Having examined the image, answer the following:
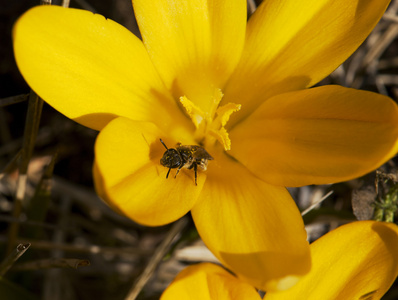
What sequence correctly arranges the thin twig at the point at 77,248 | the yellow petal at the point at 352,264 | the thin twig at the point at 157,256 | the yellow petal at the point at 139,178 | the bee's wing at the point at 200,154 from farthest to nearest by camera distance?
the thin twig at the point at 77,248
the thin twig at the point at 157,256
the bee's wing at the point at 200,154
the yellow petal at the point at 352,264
the yellow petal at the point at 139,178

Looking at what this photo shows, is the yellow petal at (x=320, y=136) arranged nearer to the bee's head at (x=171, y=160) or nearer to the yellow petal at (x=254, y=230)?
the yellow petal at (x=254, y=230)

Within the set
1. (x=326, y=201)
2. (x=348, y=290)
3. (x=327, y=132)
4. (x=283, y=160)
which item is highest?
(x=327, y=132)

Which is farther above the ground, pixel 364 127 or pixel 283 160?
pixel 364 127

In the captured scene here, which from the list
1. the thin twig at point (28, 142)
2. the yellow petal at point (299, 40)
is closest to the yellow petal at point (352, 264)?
the yellow petal at point (299, 40)

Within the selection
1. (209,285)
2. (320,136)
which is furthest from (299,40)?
(209,285)

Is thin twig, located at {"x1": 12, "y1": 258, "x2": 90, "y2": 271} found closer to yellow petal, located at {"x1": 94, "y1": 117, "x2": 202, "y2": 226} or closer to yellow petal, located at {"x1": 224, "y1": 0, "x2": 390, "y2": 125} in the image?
yellow petal, located at {"x1": 94, "y1": 117, "x2": 202, "y2": 226}

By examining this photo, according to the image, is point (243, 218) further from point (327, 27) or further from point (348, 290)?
point (327, 27)

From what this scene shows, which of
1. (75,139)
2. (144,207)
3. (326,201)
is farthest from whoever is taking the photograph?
(75,139)

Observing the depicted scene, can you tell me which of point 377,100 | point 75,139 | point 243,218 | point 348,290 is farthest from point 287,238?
point 75,139
